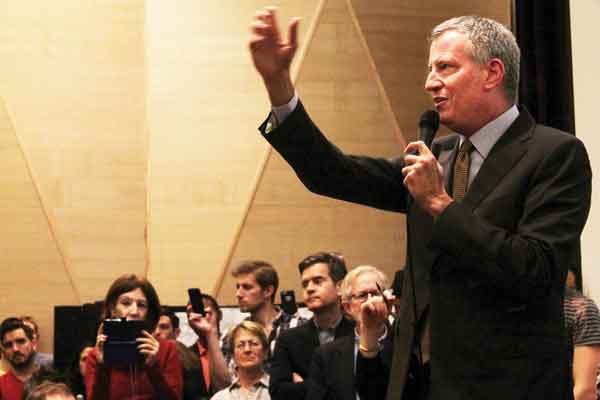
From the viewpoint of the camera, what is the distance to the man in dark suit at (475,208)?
2021 millimetres

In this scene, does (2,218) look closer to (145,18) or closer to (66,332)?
(66,332)

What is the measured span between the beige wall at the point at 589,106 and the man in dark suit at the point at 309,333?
1.45 m

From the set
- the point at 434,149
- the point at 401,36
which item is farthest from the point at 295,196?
the point at 434,149

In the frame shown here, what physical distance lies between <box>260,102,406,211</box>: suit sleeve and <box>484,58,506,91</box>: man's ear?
28cm

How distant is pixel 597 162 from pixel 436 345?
396cm

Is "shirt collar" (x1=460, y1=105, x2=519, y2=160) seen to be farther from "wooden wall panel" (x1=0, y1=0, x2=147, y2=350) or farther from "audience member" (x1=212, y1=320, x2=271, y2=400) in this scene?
"wooden wall panel" (x1=0, y1=0, x2=147, y2=350)

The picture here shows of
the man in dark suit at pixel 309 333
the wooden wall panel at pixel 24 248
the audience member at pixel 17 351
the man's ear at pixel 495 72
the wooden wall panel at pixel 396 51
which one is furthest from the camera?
the wooden wall panel at pixel 396 51

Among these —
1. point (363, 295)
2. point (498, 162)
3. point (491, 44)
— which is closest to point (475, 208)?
point (498, 162)

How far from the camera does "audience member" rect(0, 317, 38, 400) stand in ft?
23.8

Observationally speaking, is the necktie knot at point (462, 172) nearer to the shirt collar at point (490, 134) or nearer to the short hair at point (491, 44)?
the shirt collar at point (490, 134)

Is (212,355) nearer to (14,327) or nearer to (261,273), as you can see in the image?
(261,273)

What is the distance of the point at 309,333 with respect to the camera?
545cm

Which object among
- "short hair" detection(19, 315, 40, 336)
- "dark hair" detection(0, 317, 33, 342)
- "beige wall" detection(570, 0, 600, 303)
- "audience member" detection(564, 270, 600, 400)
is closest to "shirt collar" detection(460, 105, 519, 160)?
"audience member" detection(564, 270, 600, 400)

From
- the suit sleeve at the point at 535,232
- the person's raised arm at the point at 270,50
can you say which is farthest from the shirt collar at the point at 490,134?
the person's raised arm at the point at 270,50
